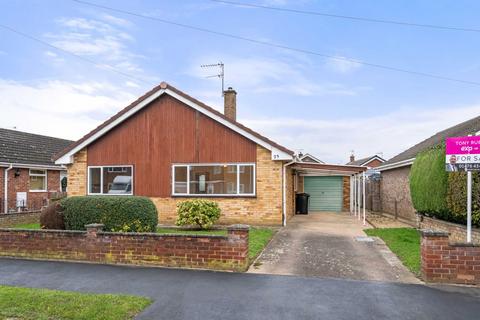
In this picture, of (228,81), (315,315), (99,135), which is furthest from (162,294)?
(228,81)

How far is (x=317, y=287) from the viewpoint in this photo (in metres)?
6.40

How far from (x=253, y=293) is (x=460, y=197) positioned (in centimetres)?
715

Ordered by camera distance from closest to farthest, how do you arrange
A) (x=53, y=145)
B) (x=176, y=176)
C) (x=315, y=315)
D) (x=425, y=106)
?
1. (x=315, y=315)
2. (x=176, y=176)
3. (x=425, y=106)
4. (x=53, y=145)

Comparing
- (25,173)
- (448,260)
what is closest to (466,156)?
(448,260)

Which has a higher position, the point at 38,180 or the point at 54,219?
the point at 38,180

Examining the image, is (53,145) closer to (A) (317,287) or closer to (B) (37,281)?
(B) (37,281)

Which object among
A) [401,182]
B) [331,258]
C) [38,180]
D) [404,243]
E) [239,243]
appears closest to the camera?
[239,243]

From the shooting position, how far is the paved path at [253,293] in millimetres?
5227

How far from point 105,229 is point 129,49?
7.72 meters

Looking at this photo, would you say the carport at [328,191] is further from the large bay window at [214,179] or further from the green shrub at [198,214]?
the green shrub at [198,214]

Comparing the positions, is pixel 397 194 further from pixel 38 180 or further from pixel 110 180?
pixel 38 180

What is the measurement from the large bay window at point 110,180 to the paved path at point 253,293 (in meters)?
7.60

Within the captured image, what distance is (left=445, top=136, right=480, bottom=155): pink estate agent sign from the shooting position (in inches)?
315

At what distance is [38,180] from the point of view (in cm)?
2103
